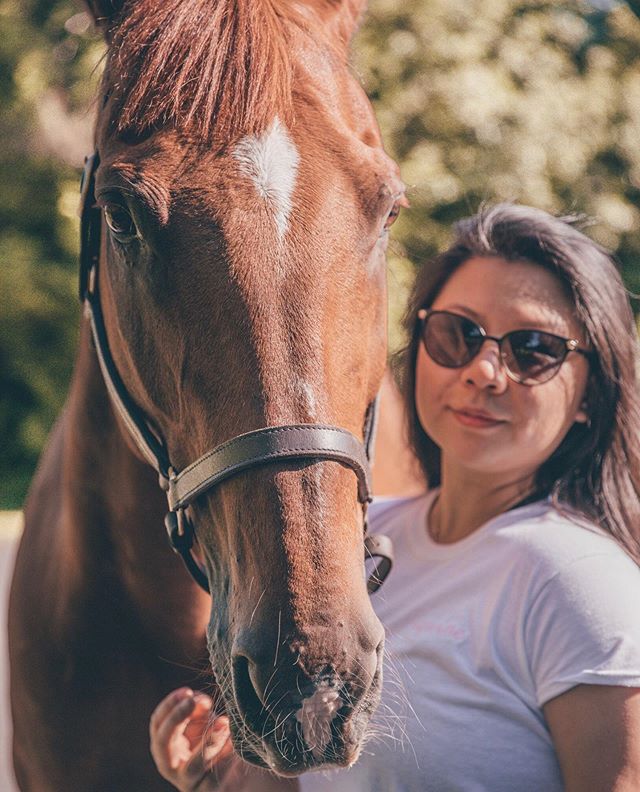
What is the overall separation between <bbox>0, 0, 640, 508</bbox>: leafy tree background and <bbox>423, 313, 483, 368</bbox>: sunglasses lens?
5594 mm

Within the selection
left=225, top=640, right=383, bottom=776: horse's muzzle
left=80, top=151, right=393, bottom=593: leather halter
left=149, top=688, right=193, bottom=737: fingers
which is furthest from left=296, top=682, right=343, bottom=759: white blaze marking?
left=149, top=688, right=193, bottom=737: fingers

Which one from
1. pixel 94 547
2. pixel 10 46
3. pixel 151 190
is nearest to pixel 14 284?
pixel 10 46

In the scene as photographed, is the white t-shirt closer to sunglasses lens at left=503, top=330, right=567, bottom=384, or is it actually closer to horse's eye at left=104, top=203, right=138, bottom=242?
sunglasses lens at left=503, top=330, right=567, bottom=384

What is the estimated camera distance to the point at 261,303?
1.50 meters

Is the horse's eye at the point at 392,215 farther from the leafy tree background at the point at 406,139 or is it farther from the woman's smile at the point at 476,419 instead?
the leafy tree background at the point at 406,139

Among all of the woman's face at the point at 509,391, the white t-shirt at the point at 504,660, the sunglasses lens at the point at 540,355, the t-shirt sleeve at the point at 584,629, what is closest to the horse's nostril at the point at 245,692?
the white t-shirt at the point at 504,660

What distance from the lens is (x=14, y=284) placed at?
26.4 ft

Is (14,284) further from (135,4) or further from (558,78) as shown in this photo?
(135,4)

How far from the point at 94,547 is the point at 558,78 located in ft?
27.4

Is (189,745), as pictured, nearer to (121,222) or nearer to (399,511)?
(399,511)

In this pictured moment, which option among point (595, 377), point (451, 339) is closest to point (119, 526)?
Result: point (451, 339)

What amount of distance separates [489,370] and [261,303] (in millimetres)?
659

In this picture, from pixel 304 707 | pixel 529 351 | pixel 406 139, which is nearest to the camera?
pixel 304 707

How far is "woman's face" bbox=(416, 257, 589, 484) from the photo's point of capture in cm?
198
